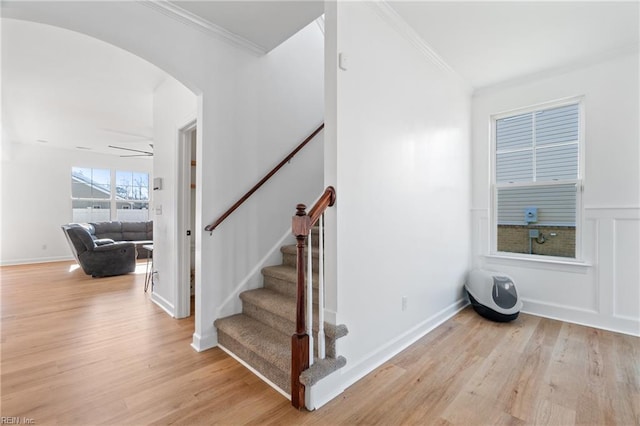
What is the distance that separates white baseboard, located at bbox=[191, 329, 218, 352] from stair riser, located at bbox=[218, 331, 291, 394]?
43 mm

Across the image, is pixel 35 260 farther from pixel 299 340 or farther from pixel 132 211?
pixel 299 340

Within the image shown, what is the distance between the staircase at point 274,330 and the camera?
172 centimetres

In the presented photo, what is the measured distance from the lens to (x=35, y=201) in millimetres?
6418

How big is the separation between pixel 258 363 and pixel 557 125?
377 centimetres

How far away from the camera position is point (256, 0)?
6.56 feet

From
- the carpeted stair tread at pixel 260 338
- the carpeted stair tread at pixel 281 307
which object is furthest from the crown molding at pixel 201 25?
the carpeted stair tread at pixel 260 338

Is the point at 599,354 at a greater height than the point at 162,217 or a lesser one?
lesser

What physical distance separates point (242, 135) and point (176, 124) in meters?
1.06

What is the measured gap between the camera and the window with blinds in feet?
9.62

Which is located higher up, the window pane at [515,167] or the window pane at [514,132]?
the window pane at [514,132]

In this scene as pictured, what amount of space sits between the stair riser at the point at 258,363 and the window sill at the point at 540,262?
2850mm

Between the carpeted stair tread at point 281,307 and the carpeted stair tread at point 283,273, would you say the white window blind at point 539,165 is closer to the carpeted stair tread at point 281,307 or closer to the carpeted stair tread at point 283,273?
the carpeted stair tread at point 283,273

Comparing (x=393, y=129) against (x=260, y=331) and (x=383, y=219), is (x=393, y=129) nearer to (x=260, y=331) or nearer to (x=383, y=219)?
(x=383, y=219)

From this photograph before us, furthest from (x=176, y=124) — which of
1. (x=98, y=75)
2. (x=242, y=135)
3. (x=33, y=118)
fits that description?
(x=33, y=118)
